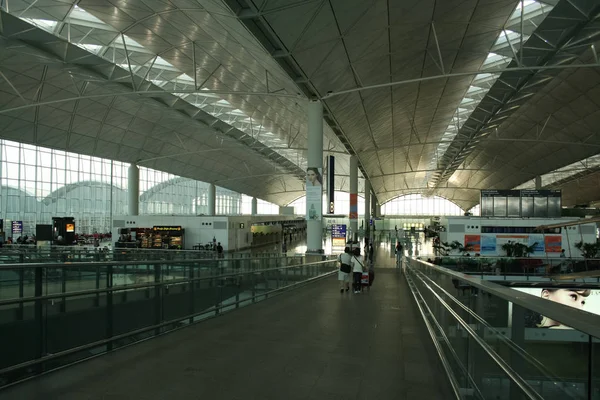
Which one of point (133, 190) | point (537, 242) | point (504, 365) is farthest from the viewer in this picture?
point (133, 190)

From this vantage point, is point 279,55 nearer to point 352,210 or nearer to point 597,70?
point 352,210

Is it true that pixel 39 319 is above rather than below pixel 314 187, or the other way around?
below

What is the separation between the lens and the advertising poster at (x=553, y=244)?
29.0 m

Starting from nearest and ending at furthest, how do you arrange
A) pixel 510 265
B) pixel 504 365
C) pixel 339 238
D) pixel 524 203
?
pixel 504 365
pixel 510 265
pixel 524 203
pixel 339 238

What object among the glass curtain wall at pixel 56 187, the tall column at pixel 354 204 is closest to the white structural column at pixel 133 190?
the glass curtain wall at pixel 56 187

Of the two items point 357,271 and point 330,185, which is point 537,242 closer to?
point 330,185

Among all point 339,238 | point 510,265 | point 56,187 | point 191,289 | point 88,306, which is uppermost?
point 56,187

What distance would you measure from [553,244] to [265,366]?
28789 mm

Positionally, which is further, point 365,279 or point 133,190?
point 133,190

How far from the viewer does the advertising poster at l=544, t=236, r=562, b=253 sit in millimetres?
29047

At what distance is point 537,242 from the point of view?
2945 cm

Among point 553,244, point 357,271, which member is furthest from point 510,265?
point 553,244

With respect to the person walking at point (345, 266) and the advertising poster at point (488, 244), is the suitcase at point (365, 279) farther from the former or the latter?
the advertising poster at point (488, 244)

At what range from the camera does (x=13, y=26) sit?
70.1ft
